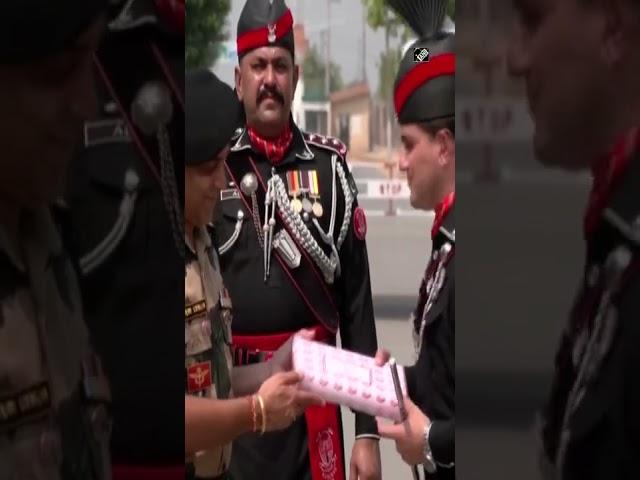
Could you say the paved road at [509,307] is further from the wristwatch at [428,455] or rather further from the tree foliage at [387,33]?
the tree foliage at [387,33]

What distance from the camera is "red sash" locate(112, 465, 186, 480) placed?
1.03 meters

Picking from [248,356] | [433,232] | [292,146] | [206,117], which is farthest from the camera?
[292,146]

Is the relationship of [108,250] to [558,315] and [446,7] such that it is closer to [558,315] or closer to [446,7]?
[558,315]

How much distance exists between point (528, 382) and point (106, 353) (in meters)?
0.43

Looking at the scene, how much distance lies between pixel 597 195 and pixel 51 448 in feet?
1.90

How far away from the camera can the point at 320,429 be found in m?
1.89

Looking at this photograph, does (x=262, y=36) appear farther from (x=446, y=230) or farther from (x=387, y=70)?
Answer: (x=446, y=230)

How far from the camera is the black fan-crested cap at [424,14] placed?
5.58 ft

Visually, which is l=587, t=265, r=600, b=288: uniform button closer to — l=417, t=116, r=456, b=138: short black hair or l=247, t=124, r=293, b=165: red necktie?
l=417, t=116, r=456, b=138: short black hair

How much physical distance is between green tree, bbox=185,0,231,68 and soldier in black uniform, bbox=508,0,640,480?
607 millimetres

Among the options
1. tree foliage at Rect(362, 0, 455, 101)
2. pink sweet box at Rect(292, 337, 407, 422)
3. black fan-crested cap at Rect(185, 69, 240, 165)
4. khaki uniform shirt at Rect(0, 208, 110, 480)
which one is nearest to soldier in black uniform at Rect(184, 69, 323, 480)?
black fan-crested cap at Rect(185, 69, 240, 165)

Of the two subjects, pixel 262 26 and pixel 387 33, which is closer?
pixel 262 26

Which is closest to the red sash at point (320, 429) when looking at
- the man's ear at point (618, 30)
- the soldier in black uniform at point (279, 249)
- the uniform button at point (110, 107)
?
the soldier in black uniform at point (279, 249)

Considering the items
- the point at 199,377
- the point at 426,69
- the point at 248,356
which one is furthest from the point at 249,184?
the point at 199,377
